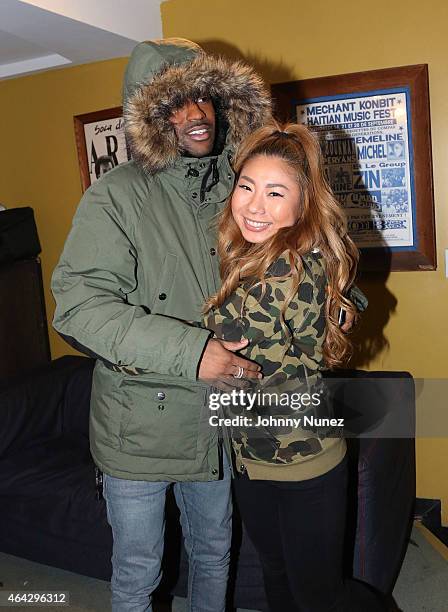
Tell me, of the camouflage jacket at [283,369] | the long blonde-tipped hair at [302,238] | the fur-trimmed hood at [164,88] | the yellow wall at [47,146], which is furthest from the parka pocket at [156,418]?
the yellow wall at [47,146]

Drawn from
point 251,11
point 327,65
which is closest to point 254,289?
point 327,65

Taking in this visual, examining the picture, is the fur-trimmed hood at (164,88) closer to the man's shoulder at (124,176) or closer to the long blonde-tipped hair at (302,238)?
the man's shoulder at (124,176)

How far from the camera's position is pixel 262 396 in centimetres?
148

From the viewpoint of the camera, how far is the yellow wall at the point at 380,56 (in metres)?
2.56

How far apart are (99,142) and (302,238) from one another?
7.61 feet

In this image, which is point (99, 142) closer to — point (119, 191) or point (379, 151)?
point (379, 151)

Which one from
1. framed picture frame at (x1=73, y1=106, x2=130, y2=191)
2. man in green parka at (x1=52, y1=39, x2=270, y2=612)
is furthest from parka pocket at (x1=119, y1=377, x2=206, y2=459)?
framed picture frame at (x1=73, y1=106, x2=130, y2=191)

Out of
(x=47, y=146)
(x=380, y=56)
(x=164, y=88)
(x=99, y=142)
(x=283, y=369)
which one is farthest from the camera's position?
(x=47, y=146)

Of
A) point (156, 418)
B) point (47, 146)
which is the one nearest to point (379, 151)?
point (156, 418)

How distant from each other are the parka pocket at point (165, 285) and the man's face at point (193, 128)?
26 cm

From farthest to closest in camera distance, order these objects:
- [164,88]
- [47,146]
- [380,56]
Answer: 1. [47,146]
2. [380,56]
3. [164,88]

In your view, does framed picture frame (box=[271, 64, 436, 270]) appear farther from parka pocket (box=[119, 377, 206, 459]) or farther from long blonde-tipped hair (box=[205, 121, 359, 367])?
parka pocket (box=[119, 377, 206, 459])

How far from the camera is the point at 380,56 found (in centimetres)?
261

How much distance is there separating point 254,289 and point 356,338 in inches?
62.1
